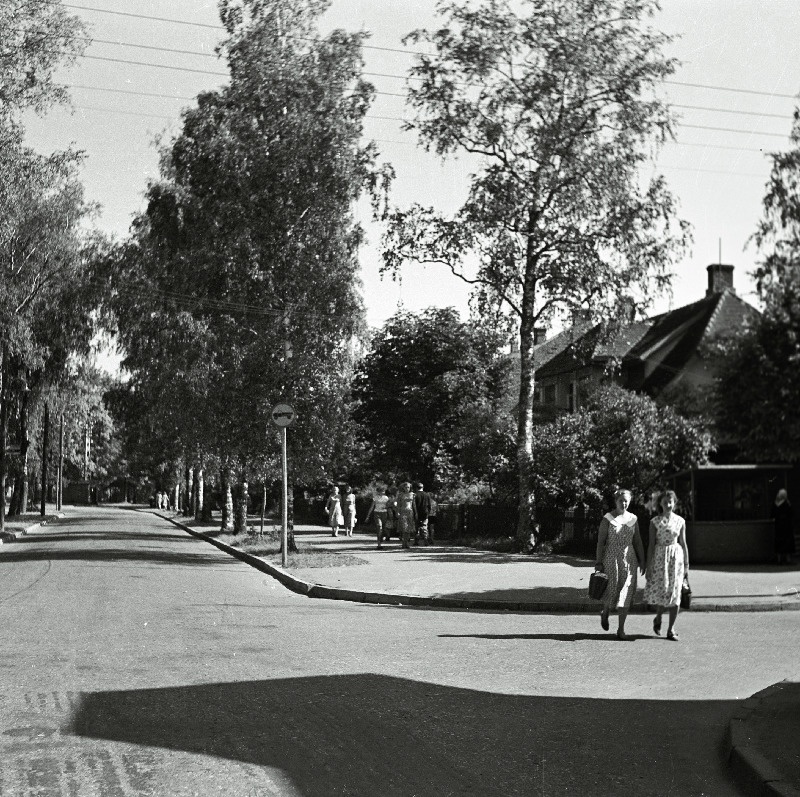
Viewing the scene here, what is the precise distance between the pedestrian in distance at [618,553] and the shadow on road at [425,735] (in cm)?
423

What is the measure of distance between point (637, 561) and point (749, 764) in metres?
7.13

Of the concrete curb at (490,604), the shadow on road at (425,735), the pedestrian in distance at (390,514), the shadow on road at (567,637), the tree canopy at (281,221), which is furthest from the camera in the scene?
the pedestrian in distance at (390,514)

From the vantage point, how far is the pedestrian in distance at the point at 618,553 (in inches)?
498

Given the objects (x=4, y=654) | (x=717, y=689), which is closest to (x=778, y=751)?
(x=717, y=689)

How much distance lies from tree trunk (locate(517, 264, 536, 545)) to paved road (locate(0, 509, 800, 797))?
13715mm

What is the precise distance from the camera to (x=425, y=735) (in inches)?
278

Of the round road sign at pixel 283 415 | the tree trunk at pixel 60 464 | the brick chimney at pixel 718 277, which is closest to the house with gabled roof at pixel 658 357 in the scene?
the brick chimney at pixel 718 277

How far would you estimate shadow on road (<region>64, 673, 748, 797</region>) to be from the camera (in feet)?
19.7

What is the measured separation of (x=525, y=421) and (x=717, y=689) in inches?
798

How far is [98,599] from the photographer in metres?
15.5

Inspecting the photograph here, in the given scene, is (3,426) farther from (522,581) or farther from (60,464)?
(522,581)

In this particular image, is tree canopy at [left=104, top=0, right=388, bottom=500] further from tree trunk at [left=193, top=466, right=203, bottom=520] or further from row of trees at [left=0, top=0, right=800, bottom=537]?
tree trunk at [left=193, top=466, right=203, bottom=520]

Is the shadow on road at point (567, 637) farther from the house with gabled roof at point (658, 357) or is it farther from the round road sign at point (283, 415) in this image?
the house with gabled roof at point (658, 357)

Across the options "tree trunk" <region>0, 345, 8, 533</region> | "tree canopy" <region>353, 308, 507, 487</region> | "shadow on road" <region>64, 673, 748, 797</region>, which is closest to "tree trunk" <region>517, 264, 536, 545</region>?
"tree trunk" <region>0, 345, 8, 533</region>
